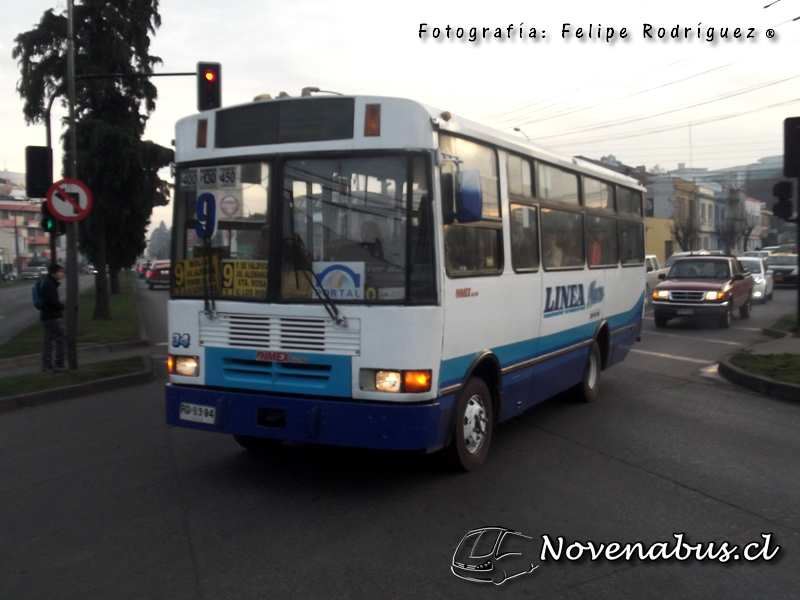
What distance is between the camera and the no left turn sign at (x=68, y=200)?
12531 mm

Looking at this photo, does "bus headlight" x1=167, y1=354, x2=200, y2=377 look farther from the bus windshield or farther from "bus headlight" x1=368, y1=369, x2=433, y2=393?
"bus headlight" x1=368, y1=369, x2=433, y2=393

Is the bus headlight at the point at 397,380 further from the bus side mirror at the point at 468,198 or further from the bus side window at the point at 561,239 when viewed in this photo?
the bus side window at the point at 561,239

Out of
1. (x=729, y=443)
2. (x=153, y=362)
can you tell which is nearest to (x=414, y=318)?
(x=729, y=443)

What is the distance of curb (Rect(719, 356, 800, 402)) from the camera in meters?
10.5

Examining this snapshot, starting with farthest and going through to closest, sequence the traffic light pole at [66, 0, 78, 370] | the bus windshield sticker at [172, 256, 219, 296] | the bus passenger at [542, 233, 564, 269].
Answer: the traffic light pole at [66, 0, 78, 370] < the bus passenger at [542, 233, 564, 269] < the bus windshield sticker at [172, 256, 219, 296]

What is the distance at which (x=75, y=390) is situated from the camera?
11.6 meters

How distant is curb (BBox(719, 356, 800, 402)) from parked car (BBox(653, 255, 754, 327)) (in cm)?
795

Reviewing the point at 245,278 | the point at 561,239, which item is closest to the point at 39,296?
the point at 245,278

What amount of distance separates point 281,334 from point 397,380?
0.97m

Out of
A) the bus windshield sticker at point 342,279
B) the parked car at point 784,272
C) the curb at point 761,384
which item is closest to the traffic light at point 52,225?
the bus windshield sticker at point 342,279

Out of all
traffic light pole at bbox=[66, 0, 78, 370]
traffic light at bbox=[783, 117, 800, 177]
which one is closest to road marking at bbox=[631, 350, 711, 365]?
traffic light at bbox=[783, 117, 800, 177]

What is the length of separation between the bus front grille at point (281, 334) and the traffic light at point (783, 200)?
13318mm

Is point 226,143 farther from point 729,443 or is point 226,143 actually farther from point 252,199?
point 729,443

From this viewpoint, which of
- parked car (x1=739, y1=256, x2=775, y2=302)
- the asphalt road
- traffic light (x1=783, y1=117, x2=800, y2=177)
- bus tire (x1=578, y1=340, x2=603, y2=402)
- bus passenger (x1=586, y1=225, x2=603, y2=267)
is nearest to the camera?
the asphalt road
